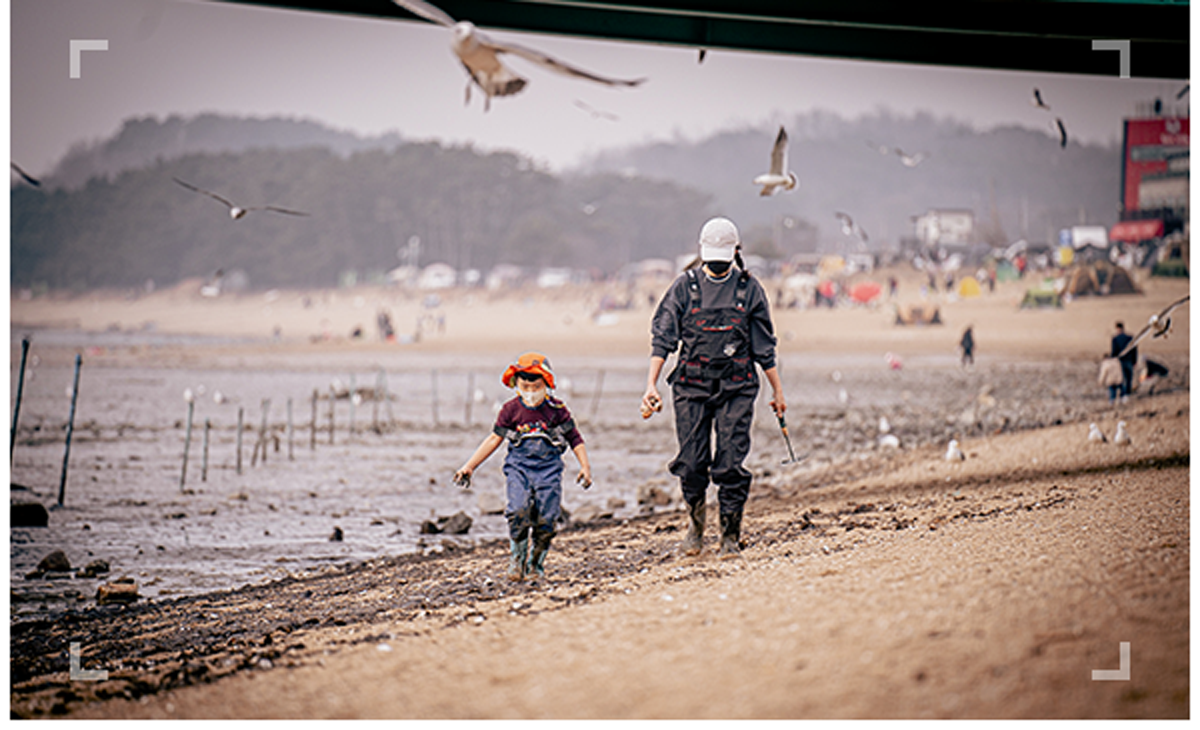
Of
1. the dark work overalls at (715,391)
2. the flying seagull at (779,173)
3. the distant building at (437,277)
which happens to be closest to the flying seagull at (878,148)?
the flying seagull at (779,173)

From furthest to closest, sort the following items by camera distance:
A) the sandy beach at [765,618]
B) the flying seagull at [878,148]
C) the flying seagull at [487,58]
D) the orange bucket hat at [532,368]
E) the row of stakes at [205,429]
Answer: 1. the flying seagull at [878,148]
2. the row of stakes at [205,429]
3. the orange bucket hat at [532,368]
4. the flying seagull at [487,58]
5. the sandy beach at [765,618]

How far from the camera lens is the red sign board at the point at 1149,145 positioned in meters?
20.7

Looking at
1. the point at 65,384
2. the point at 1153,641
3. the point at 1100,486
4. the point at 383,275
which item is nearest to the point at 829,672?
the point at 1153,641

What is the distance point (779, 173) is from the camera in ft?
25.8

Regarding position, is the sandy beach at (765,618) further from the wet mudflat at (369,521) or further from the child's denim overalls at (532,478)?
the child's denim overalls at (532,478)

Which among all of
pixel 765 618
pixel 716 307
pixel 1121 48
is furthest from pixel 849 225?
pixel 765 618

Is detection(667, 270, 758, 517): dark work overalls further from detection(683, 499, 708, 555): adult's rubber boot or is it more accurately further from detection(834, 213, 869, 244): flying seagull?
detection(834, 213, 869, 244): flying seagull

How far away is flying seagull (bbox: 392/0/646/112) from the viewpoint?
4309 mm

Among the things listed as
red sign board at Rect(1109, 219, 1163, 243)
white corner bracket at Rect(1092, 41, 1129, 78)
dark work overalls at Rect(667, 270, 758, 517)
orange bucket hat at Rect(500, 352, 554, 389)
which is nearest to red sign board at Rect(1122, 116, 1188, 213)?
red sign board at Rect(1109, 219, 1163, 243)

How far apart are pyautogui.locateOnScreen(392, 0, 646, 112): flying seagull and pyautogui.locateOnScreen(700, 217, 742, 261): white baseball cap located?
1.31 m

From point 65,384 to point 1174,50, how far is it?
30.5 m

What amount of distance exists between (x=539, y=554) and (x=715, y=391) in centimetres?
138

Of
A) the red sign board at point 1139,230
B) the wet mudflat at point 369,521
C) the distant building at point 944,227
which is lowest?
the wet mudflat at point 369,521

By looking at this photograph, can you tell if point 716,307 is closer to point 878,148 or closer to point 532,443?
point 532,443
